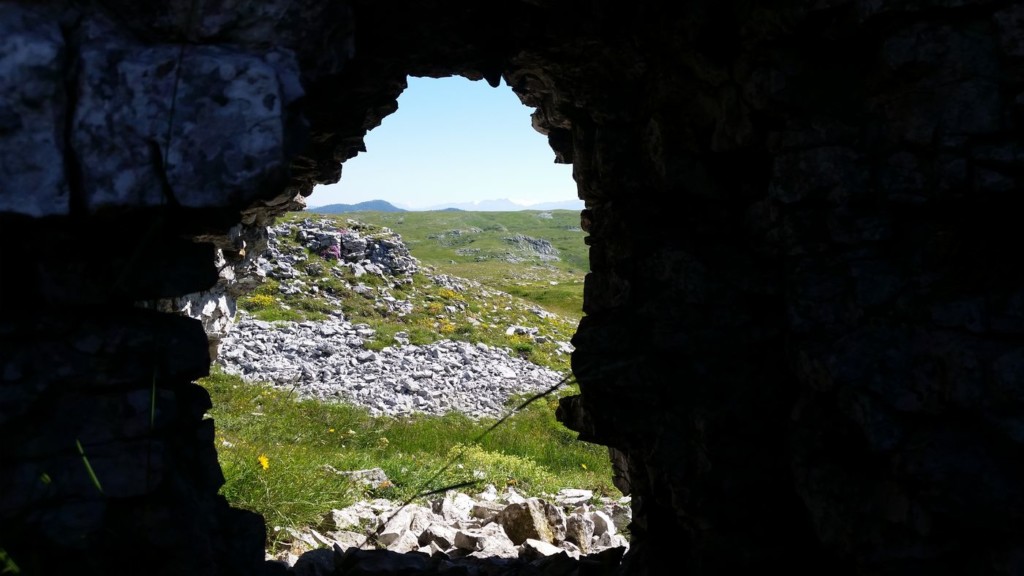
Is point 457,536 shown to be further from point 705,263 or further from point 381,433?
point 381,433

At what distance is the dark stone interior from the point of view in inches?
150

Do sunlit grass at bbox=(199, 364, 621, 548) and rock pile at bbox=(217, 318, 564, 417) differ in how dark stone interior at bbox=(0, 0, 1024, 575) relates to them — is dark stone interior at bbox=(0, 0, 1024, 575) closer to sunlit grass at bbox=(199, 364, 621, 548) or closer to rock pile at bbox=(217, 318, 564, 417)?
sunlit grass at bbox=(199, 364, 621, 548)

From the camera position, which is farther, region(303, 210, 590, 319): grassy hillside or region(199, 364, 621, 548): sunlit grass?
region(303, 210, 590, 319): grassy hillside

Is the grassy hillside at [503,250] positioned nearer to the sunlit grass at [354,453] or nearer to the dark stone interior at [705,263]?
the sunlit grass at [354,453]

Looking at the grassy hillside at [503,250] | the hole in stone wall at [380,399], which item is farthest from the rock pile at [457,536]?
the grassy hillside at [503,250]

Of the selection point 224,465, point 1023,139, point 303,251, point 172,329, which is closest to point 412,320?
point 303,251

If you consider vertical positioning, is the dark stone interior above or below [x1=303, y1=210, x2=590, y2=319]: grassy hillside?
above

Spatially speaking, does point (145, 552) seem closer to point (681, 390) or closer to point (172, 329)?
point (172, 329)

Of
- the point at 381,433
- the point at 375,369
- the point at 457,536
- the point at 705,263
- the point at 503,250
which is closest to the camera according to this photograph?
the point at 705,263

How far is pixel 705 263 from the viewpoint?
17.9ft

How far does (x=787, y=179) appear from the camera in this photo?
4.75 metres

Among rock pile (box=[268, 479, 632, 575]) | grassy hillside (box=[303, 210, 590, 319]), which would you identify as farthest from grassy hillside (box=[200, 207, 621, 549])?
grassy hillside (box=[303, 210, 590, 319])

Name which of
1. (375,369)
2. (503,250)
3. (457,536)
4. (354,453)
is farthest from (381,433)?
(503,250)

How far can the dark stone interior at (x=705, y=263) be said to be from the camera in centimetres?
381
